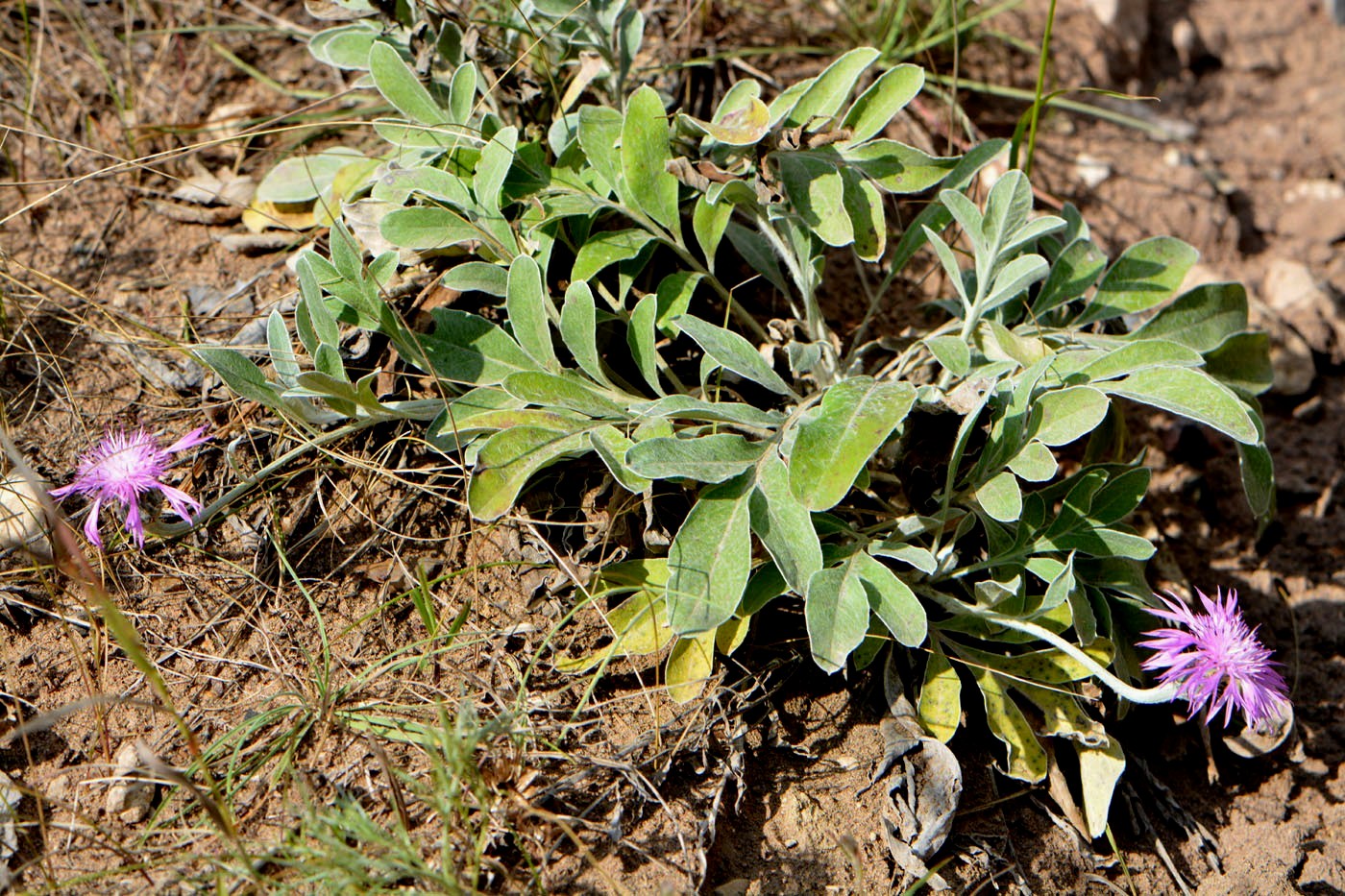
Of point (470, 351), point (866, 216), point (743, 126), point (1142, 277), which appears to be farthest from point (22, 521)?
point (1142, 277)

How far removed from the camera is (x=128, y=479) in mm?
1817

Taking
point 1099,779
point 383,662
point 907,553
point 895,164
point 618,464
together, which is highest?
point 895,164

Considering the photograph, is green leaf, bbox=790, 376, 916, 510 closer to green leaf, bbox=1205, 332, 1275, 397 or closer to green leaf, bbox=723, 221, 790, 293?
green leaf, bbox=723, 221, 790, 293

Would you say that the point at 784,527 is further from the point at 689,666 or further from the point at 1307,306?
the point at 1307,306

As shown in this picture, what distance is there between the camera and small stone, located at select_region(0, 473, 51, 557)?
1906 millimetres

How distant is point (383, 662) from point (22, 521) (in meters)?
0.70

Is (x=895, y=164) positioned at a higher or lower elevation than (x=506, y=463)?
higher

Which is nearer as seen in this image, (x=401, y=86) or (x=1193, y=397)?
(x=1193, y=397)

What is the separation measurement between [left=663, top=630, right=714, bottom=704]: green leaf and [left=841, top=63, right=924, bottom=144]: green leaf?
3.23 feet

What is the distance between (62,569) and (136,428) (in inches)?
13.9

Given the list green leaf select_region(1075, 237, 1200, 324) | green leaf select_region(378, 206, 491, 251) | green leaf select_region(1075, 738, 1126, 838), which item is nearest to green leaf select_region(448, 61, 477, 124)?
green leaf select_region(378, 206, 491, 251)

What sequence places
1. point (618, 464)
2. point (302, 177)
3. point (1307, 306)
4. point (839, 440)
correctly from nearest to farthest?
1. point (839, 440)
2. point (618, 464)
3. point (302, 177)
4. point (1307, 306)

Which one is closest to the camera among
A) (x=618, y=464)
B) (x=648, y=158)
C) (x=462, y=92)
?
(x=618, y=464)

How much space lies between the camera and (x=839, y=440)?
1683mm
